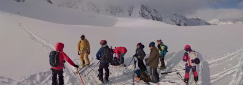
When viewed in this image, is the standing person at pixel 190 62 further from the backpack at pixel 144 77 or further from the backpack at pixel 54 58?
the backpack at pixel 54 58

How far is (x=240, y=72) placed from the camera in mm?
7914

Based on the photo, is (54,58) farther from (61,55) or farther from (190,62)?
(190,62)

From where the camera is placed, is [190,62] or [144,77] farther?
[144,77]

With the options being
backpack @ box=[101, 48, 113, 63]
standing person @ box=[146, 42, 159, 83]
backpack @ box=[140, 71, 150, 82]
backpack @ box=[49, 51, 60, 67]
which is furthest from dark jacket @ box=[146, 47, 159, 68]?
backpack @ box=[49, 51, 60, 67]

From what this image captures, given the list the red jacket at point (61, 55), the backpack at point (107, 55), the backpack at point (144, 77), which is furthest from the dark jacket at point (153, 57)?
the red jacket at point (61, 55)

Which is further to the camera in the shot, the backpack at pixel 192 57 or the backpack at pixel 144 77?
the backpack at pixel 144 77

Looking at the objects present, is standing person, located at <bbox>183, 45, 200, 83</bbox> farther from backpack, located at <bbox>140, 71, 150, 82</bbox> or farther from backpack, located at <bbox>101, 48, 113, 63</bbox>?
backpack, located at <bbox>101, 48, 113, 63</bbox>

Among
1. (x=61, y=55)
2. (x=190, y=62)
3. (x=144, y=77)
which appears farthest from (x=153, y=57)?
(x=61, y=55)

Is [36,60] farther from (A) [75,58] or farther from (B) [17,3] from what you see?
(B) [17,3]

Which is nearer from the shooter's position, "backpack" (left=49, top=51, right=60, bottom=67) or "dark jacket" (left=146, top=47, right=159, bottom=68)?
"backpack" (left=49, top=51, right=60, bottom=67)

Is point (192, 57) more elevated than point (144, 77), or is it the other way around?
point (192, 57)

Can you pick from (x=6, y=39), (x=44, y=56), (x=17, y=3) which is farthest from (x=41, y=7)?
(x=44, y=56)

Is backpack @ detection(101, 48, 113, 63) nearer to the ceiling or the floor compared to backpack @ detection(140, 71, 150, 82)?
nearer to the ceiling

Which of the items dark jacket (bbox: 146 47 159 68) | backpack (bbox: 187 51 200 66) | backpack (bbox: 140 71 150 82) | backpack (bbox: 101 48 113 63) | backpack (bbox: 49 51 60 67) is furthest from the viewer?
backpack (bbox: 140 71 150 82)
